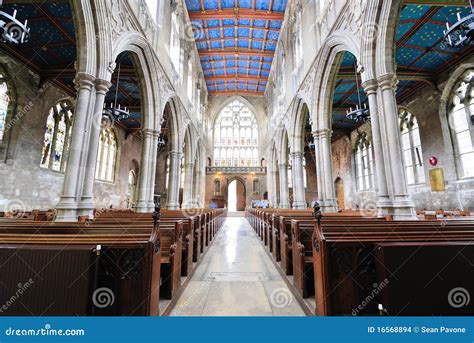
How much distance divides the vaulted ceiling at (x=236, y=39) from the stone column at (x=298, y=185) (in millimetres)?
9167

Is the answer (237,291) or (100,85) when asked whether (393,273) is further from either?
(100,85)

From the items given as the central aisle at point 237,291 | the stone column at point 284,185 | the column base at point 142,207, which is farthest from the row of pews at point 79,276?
the stone column at point 284,185

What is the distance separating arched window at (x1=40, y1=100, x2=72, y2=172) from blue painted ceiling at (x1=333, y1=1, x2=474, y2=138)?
493 inches

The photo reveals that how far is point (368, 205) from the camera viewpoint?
1427cm

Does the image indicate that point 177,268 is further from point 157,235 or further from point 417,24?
point 417,24

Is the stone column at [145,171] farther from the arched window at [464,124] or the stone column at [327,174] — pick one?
the arched window at [464,124]

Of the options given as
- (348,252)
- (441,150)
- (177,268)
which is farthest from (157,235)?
(441,150)

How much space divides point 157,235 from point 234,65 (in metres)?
19.1

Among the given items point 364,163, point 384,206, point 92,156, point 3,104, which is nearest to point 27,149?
point 3,104

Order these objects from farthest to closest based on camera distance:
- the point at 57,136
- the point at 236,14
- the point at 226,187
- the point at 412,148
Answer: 1. the point at 226,187
2. the point at 236,14
3. the point at 412,148
4. the point at 57,136

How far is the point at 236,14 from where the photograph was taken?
12.7 m

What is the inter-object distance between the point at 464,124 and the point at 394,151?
6320mm

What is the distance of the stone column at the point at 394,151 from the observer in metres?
4.43

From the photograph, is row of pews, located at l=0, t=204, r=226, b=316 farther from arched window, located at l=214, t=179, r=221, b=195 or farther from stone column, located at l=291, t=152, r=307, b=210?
arched window, located at l=214, t=179, r=221, b=195
